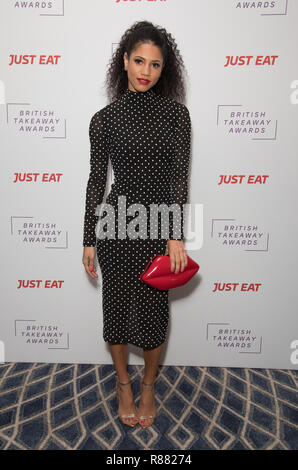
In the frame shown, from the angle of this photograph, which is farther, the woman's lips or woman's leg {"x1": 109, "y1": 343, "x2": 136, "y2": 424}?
woman's leg {"x1": 109, "y1": 343, "x2": 136, "y2": 424}

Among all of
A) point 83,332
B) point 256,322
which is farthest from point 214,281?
point 83,332

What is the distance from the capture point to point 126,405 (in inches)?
84.7

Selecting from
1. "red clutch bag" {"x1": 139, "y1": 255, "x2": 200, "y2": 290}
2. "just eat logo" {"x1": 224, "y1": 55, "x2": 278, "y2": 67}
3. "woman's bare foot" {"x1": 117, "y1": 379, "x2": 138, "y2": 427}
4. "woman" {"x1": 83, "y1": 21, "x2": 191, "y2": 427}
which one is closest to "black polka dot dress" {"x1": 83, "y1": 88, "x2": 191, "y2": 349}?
"woman" {"x1": 83, "y1": 21, "x2": 191, "y2": 427}

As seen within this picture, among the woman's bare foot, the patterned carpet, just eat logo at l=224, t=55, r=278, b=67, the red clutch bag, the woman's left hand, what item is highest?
just eat logo at l=224, t=55, r=278, b=67

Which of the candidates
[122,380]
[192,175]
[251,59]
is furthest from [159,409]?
[251,59]

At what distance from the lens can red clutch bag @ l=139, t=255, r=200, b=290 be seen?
71.8 inches

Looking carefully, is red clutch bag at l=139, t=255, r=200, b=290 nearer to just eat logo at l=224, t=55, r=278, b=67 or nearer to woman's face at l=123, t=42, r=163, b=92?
woman's face at l=123, t=42, r=163, b=92

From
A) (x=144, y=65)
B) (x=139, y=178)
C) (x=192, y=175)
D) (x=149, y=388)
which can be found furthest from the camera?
(x=192, y=175)

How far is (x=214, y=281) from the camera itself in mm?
2559

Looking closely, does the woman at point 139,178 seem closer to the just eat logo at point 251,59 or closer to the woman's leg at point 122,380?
the woman's leg at point 122,380

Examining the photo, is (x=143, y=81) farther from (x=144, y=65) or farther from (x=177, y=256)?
(x=177, y=256)

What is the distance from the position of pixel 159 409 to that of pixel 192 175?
141 centimetres

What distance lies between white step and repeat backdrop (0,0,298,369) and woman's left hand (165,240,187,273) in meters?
0.60
